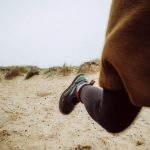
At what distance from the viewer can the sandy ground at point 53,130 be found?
337cm

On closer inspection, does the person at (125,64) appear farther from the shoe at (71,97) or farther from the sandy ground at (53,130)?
the shoe at (71,97)

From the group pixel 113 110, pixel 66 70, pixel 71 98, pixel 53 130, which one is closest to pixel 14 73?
pixel 66 70

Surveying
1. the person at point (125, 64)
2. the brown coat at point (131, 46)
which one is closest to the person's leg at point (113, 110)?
the person at point (125, 64)

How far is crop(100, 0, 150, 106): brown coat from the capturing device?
119 centimetres

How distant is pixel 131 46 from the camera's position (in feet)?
4.08

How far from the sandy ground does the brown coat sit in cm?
99

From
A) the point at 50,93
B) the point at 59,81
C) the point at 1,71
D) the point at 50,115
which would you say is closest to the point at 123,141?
the point at 50,115

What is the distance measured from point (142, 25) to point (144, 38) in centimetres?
5

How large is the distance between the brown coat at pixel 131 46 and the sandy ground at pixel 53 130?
986 millimetres

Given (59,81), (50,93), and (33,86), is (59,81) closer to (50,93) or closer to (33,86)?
(33,86)

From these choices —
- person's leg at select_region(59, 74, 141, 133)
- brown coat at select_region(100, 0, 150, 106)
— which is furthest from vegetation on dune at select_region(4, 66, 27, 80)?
brown coat at select_region(100, 0, 150, 106)

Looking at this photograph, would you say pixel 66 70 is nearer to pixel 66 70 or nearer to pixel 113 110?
pixel 66 70

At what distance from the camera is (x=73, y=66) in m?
9.21

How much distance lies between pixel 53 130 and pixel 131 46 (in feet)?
9.43
